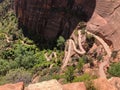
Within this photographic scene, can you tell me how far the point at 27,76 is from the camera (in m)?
43.9

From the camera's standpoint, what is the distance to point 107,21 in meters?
52.5

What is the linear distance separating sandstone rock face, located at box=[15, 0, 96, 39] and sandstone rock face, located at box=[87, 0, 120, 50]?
109 inches

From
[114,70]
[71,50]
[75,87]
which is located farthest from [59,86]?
[71,50]

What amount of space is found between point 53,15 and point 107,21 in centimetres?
1722

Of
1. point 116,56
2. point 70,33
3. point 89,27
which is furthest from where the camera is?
point 70,33

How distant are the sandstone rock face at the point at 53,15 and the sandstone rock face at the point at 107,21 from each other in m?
2.76

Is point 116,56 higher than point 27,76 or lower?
higher

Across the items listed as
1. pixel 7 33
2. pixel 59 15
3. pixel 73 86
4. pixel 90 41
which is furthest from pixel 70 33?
pixel 73 86

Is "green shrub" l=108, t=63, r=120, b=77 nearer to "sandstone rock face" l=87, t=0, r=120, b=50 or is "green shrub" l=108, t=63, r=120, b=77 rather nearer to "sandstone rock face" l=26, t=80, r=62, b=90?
"sandstone rock face" l=87, t=0, r=120, b=50

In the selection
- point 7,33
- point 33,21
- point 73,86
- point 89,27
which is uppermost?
point 73,86

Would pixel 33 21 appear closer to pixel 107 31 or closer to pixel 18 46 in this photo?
pixel 18 46

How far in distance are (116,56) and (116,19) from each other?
9598 mm

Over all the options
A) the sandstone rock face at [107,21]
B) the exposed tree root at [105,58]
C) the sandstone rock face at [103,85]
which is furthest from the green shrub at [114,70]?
the sandstone rock face at [103,85]

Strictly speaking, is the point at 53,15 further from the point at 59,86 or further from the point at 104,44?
the point at 59,86
